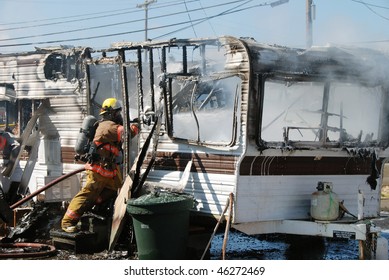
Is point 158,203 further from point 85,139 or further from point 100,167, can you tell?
point 85,139

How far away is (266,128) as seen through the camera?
240 inches

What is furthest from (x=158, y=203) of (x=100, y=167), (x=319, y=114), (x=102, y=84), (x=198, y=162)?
(x=102, y=84)

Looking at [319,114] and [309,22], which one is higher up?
[309,22]

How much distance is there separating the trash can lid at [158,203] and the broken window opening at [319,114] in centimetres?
96

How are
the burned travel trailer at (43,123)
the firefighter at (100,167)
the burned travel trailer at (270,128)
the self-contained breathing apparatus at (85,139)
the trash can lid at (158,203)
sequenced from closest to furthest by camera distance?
1. the trash can lid at (158,203)
2. the burned travel trailer at (270,128)
3. the firefighter at (100,167)
4. the self-contained breathing apparatus at (85,139)
5. the burned travel trailer at (43,123)

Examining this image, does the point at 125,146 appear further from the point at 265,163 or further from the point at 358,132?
the point at 358,132

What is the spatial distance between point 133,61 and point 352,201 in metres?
2.80

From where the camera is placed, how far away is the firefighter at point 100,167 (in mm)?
6496

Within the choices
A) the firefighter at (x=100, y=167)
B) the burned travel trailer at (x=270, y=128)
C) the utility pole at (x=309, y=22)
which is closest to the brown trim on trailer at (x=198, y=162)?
the burned travel trailer at (x=270, y=128)

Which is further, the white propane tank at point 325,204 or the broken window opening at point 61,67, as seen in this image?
the broken window opening at point 61,67

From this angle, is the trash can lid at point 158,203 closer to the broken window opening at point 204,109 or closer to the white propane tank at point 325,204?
the broken window opening at point 204,109

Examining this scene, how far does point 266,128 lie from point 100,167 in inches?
69.9
